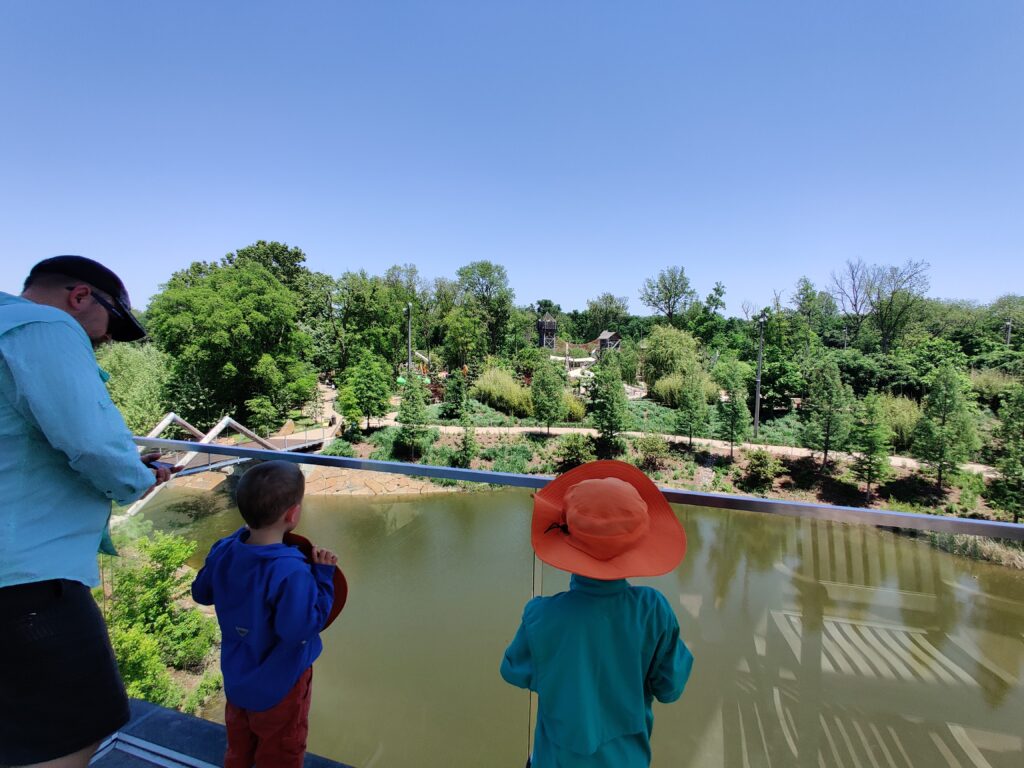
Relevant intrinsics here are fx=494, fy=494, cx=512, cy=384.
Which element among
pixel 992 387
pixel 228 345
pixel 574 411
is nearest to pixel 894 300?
pixel 992 387

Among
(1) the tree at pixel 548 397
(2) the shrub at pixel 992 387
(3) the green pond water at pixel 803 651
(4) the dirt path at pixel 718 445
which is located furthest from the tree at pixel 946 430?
(3) the green pond water at pixel 803 651

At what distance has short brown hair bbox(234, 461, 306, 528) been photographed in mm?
1163

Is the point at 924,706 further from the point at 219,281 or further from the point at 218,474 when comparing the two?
the point at 219,281

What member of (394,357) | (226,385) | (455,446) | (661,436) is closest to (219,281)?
(226,385)

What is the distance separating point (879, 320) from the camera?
29.8 metres

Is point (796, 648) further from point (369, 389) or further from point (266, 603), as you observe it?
point (369, 389)

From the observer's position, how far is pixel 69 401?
882 mm

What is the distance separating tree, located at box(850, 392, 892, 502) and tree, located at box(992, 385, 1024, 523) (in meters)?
2.57

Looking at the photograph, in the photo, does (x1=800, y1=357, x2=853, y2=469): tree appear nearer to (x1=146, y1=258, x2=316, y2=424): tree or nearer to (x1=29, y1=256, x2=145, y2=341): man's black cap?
(x1=29, y1=256, x2=145, y2=341): man's black cap

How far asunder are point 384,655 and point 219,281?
23731 mm

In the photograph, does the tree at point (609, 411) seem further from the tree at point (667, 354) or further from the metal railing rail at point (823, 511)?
the metal railing rail at point (823, 511)

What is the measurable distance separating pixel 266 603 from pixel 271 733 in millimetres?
409

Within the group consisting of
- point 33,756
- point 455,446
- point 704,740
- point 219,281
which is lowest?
point 455,446

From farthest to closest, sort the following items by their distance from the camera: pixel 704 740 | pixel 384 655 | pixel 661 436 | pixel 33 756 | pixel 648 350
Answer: pixel 648 350 → pixel 661 436 → pixel 384 655 → pixel 704 740 → pixel 33 756
